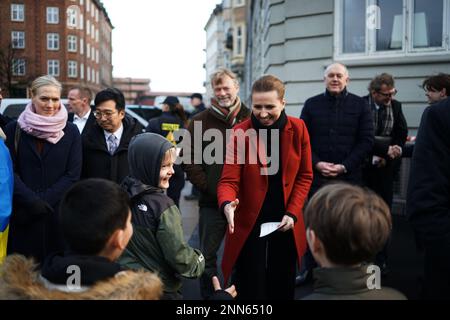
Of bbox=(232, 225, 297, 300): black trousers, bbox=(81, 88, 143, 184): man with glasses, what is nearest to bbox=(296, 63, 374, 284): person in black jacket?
bbox=(232, 225, 297, 300): black trousers

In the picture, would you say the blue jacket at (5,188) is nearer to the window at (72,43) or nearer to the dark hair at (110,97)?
the dark hair at (110,97)

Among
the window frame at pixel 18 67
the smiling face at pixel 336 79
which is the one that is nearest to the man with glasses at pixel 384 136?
the smiling face at pixel 336 79

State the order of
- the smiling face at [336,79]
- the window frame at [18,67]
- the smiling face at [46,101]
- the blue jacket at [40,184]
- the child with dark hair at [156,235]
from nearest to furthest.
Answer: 1. the child with dark hair at [156,235]
2. the blue jacket at [40,184]
3. the smiling face at [46,101]
4. the smiling face at [336,79]
5. the window frame at [18,67]

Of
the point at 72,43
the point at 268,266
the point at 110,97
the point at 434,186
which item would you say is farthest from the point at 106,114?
the point at 72,43

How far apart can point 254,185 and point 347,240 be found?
1.60m

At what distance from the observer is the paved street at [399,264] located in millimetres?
4558

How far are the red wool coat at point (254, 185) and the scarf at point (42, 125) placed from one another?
151 cm

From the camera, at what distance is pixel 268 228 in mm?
3268

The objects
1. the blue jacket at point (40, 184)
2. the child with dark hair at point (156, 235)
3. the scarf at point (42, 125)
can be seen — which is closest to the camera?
the child with dark hair at point (156, 235)

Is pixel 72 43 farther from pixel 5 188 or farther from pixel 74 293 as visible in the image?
pixel 74 293

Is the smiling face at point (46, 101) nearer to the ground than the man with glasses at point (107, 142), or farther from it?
farther from it

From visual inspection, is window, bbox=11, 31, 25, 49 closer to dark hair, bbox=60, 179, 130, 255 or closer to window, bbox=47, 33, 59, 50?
dark hair, bbox=60, 179, 130, 255
